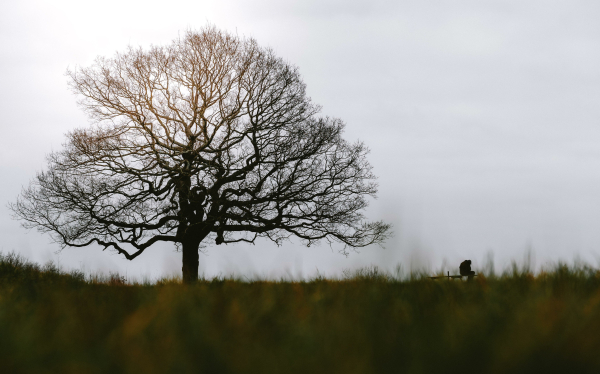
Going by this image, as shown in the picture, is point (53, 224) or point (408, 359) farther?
point (53, 224)

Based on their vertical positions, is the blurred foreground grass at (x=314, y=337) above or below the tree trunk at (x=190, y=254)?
below

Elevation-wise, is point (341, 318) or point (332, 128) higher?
point (332, 128)

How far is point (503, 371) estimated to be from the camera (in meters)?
1.45

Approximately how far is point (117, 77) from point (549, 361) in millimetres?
17719

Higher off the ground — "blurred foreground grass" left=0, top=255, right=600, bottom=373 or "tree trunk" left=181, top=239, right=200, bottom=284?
"tree trunk" left=181, top=239, right=200, bottom=284

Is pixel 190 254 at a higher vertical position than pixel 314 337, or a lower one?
higher

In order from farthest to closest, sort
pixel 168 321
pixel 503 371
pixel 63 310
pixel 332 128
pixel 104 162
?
pixel 332 128
pixel 104 162
pixel 63 310
pixel 168 321
pixel 503 371

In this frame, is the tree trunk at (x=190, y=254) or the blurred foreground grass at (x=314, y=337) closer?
the blurred foreground grass at (x=314, y=337)

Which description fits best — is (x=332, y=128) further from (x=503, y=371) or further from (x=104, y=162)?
(x=503, y=371)

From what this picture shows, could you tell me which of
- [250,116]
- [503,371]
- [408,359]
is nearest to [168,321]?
[408,359]

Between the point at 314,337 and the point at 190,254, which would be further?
the point at 190,254

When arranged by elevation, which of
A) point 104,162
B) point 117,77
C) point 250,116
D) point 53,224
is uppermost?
point 117,77

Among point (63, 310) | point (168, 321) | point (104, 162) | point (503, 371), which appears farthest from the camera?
point (104, 162)

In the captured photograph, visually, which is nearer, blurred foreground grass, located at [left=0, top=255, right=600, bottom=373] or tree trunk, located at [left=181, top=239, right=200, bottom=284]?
blurred foreground grass, located at [left=0, top=255, right=600, bottom=373]
